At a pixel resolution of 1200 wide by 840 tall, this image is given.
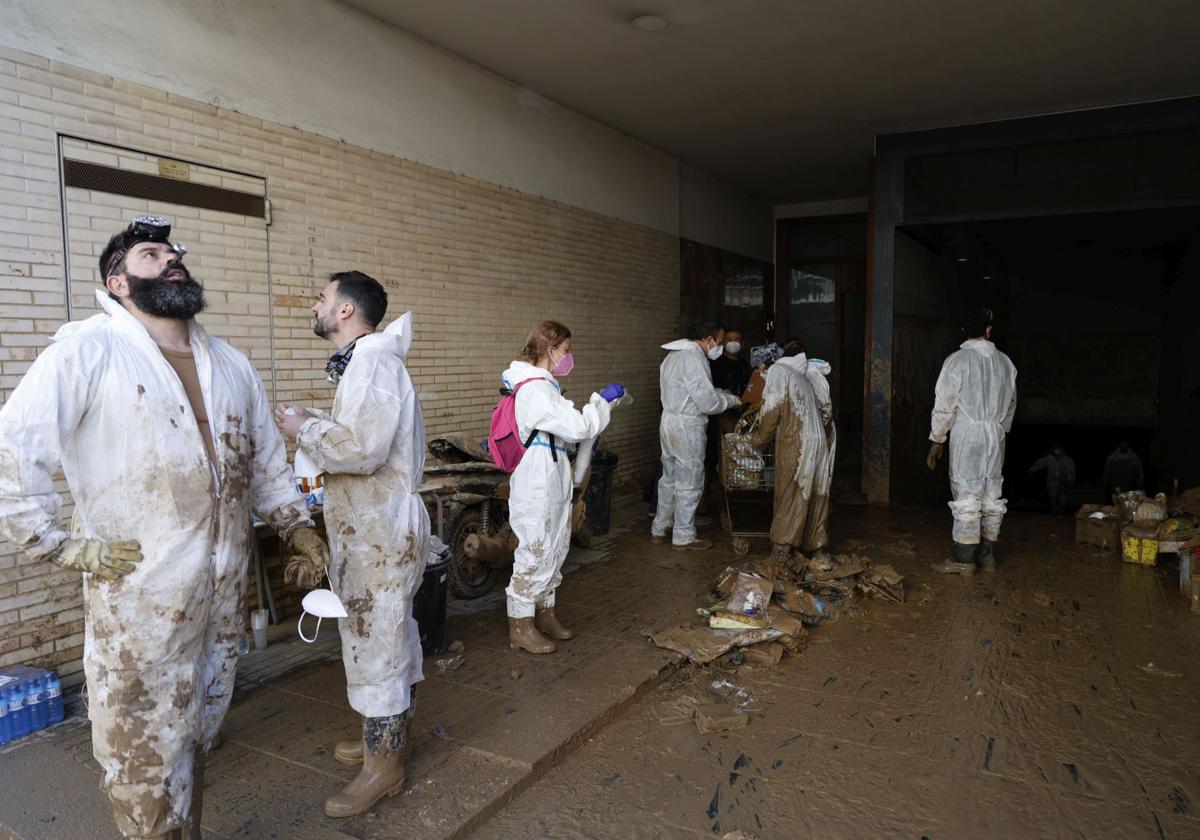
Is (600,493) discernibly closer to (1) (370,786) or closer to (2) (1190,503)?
(1) (370,786)

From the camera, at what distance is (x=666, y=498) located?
7559 millimetres

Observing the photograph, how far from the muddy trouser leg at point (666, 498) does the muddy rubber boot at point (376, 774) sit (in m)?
4.58

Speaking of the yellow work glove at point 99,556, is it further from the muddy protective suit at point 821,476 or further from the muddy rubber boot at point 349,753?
the muddy protective suit at point 821,476

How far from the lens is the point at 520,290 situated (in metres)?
7.88

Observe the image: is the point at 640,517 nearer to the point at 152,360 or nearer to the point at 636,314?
the point at 636,314

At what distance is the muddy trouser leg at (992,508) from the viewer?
648 cm

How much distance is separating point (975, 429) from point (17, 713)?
650 centimetres

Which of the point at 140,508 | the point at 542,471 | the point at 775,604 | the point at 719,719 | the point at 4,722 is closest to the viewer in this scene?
the point at 140,508

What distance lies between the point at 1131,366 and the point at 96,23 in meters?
18.2

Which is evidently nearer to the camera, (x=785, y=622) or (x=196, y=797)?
(x=196, y=797)

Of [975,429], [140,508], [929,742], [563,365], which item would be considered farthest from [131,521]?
[975,429]

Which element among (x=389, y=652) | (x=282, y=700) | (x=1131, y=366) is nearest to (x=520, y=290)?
(x=282, y=700)

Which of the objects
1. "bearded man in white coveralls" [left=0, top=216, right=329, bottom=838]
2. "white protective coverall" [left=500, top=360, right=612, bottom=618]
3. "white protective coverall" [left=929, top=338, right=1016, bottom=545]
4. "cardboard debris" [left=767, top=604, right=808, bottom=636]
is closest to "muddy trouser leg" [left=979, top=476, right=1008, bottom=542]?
"white protective coverall" [left=929, top=338, right=1016, bottom=545]

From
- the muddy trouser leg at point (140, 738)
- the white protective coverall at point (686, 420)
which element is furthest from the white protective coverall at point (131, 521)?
the white protective coverall at point (686, 420)
